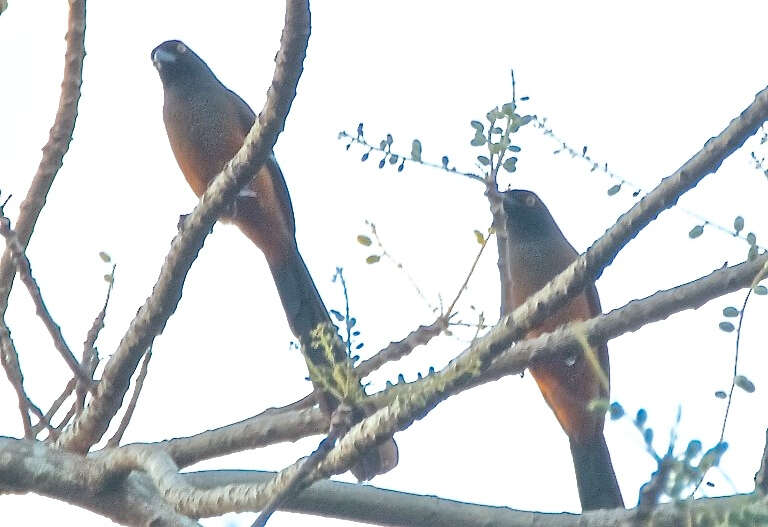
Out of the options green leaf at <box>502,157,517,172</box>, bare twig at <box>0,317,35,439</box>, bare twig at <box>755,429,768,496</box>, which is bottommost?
bare twig at <box>755,429,768,496</box>

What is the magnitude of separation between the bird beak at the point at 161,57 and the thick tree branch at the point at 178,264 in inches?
105

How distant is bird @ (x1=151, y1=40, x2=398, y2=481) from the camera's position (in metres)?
4.76

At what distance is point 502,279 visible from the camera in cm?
458

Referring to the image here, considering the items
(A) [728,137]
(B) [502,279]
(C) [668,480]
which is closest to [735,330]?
(A) [728,137]

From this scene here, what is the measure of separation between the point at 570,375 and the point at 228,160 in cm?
176

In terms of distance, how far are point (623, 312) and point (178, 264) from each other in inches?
47.4

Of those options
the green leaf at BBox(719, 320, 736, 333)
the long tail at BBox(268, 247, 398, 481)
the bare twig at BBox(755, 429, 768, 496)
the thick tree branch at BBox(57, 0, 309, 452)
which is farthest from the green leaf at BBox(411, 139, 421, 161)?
the bare twig at BBox(755, 429, 768, 496)

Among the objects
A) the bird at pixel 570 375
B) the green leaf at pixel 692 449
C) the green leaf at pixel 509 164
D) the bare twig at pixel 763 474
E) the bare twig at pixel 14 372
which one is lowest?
the green leaf at pixel 692 449

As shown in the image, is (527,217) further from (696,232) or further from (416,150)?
(696,232)

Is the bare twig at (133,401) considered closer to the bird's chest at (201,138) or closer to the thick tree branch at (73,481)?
the thick tree branch at (73,481)

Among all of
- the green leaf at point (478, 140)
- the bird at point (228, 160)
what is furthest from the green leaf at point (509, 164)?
the bird at point (228, 160)

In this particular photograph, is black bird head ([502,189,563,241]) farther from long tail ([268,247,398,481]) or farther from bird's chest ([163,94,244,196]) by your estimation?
bird's chest ([163,94,244,196])

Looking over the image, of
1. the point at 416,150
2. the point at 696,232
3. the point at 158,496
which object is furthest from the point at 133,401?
the point at 696,232

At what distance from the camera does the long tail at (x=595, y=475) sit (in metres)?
4.52
